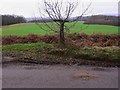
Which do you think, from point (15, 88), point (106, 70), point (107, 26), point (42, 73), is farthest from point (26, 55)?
point (107, 26)

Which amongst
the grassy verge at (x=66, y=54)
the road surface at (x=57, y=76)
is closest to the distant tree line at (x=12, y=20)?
the grassy verge at (x=66, y=54)

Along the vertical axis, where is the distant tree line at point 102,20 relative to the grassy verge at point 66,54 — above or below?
above

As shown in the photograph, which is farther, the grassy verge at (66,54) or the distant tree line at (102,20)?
the distant tree line at (102,20)

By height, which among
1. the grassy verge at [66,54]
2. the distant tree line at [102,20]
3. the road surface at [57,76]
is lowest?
the road surface at [57,76]

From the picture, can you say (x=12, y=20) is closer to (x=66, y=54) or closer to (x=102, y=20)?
(x=102, y=20)

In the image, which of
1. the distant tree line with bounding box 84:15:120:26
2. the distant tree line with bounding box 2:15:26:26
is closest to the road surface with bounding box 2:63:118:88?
the distant tree line with bounding box 84:15:120:26

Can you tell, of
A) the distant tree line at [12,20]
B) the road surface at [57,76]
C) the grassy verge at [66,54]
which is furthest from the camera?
the distant tree line at [12,20]

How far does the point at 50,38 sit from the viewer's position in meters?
18.6

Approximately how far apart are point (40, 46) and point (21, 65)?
10.9 feet

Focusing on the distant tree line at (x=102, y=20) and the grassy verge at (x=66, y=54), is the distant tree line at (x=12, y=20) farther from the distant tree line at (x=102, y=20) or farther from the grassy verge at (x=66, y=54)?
the grassy verge at (x=66, y=54)

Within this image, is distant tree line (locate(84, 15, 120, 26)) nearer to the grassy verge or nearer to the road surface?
the grassy verge

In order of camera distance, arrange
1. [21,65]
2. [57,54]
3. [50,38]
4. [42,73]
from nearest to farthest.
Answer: [42,73], [21,65], [57,54], [50,38]

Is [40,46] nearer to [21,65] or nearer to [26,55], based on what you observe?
[26,55]

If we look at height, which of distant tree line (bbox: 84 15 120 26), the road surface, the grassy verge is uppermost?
distant tree line (bbox: 84 15 120 26)
